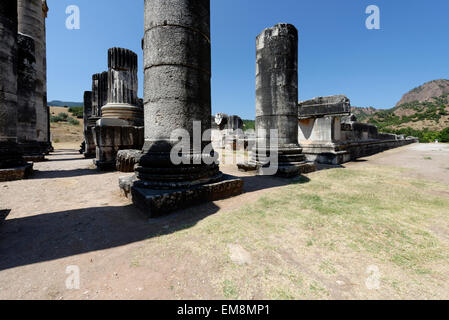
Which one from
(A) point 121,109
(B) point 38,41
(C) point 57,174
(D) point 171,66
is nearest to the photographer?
(D) point 171,66

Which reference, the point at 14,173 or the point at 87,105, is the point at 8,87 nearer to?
the point at 14,173

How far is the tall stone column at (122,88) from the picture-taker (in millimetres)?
7746

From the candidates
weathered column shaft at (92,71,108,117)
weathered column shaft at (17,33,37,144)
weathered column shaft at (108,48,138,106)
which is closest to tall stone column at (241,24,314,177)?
weathered column shaft at (108,48,138,106)

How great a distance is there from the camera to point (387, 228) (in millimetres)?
2230

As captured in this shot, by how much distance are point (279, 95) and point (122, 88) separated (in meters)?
6.14

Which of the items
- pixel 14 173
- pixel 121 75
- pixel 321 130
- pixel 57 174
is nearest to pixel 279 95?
pixel 321 130

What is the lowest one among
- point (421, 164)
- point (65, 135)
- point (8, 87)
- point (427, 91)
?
point (421, 164)

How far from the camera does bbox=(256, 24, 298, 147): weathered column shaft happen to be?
5809 mm

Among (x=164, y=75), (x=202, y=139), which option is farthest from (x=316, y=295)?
(x=164, y=75)

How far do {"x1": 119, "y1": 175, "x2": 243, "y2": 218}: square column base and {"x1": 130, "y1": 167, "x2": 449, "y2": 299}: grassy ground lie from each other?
0.62 meters

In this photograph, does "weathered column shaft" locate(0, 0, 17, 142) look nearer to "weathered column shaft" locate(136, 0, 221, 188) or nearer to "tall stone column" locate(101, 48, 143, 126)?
"tall stone column" locate(101, 48, 143, 126)

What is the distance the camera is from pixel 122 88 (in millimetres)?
7906

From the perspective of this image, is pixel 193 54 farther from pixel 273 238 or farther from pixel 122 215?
pixel 273 238
